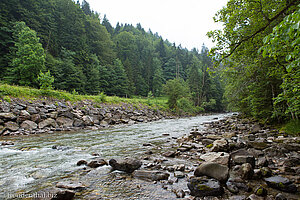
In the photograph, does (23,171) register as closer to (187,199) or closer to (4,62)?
(187,199)

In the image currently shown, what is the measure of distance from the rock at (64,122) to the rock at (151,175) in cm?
1129

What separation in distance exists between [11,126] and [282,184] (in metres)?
13.6

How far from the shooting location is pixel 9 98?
11.7 meters

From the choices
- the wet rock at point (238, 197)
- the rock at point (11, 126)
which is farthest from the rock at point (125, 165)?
the rock at point (11, 126)

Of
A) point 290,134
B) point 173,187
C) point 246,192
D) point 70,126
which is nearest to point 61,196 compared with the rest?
point 173,187

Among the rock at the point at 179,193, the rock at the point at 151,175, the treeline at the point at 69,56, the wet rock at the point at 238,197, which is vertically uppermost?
the treeline at the point at 69,56

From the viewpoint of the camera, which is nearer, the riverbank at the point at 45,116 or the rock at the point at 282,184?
the rock at the point at 282,184

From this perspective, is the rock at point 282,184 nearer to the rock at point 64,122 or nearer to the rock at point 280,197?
the rock at point 280,197

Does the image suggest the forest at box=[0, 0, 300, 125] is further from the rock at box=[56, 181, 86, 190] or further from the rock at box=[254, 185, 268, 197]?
the rock at box=[56, 181, 86, 190]

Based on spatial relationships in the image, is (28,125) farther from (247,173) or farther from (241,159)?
(247,173)

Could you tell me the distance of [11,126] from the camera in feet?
32.2

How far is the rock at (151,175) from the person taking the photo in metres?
3.50

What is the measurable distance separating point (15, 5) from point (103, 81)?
2432cm

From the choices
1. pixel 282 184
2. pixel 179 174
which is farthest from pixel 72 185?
pixel 282 184
